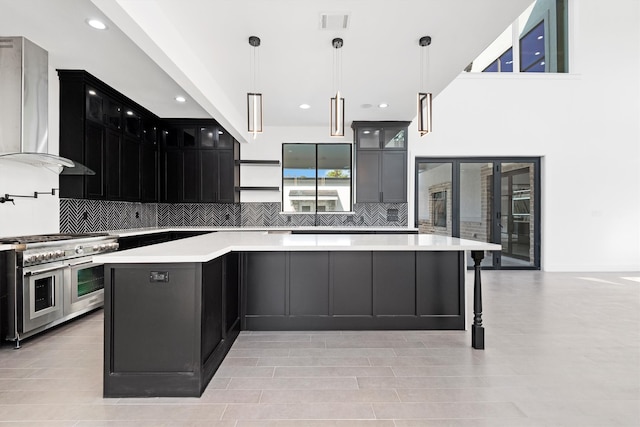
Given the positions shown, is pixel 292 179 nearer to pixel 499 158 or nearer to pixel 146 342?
pixel 499 158

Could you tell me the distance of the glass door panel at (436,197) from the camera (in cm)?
677

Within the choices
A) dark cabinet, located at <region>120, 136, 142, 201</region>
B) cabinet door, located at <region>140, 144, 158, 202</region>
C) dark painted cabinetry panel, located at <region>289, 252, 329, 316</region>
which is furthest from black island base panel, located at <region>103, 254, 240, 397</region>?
cabinet door, located at <region>140, 144, 158, 202</region>

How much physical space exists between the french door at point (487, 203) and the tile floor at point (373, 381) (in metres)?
3.26

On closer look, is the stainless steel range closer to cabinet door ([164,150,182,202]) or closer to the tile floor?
the tile floor

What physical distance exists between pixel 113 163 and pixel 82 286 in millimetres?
1744

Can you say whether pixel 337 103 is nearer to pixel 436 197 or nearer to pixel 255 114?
pixel 255 114

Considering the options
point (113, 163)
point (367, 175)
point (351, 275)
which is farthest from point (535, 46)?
point (113, 163)

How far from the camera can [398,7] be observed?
2.76 meters

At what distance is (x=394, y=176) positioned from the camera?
6.13 meters

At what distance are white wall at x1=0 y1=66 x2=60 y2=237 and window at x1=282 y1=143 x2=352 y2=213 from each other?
11.7 feet

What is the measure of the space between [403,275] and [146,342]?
88.0 inches

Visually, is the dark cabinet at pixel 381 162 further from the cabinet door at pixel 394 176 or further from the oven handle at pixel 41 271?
the oven handle at pixel 41 271

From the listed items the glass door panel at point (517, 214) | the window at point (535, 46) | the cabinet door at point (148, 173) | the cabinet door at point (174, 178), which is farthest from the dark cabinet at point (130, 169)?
the glass door panel at point (517, 214)

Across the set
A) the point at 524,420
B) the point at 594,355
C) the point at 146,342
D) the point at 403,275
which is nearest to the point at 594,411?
the point at 524,420
